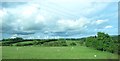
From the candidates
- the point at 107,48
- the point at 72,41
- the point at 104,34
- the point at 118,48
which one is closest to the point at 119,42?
the point at 118,48

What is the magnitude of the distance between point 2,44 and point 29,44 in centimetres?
1260

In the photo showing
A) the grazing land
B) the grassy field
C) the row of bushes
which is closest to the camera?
the grassy field

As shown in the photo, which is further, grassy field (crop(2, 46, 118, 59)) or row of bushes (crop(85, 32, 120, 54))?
row of bushes (crop(85, 32, 120, 54))

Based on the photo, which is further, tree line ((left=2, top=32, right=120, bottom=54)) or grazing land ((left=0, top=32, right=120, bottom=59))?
tree line ((left=2, top=32, right=120, bottom=54))

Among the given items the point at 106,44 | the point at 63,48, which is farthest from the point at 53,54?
the point at 63,48

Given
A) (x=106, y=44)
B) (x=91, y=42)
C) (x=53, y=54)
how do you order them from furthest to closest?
(x=91, y=42) < (x=106, y=44) < (x=53, y=54)

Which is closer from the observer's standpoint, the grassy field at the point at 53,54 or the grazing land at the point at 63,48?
the grassy field at the point at 53,54

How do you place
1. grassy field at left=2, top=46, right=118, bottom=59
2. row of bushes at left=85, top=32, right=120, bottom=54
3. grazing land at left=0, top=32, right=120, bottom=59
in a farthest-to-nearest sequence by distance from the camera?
row of bushes at left=85, top=32, right=120, bottom=54 → grazing land at left=0, top=32, right=120, bottom=59 → grassy field at left=2, top=46, right=118, bottom=59

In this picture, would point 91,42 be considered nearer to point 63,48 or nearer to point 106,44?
point 63,48

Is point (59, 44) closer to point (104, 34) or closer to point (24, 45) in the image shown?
point (24, 45)

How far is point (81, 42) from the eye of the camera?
294ft

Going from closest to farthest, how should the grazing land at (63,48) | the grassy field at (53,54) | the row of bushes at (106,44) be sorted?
the grassy field at (53,54) < the grazing land at (63,48) < the row of bushes at (106,44)

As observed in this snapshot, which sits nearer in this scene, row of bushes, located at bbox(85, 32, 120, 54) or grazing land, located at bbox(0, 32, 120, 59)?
grazing land, located at bbox(0, 32, 120, 59)

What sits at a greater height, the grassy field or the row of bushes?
the row of bushes
